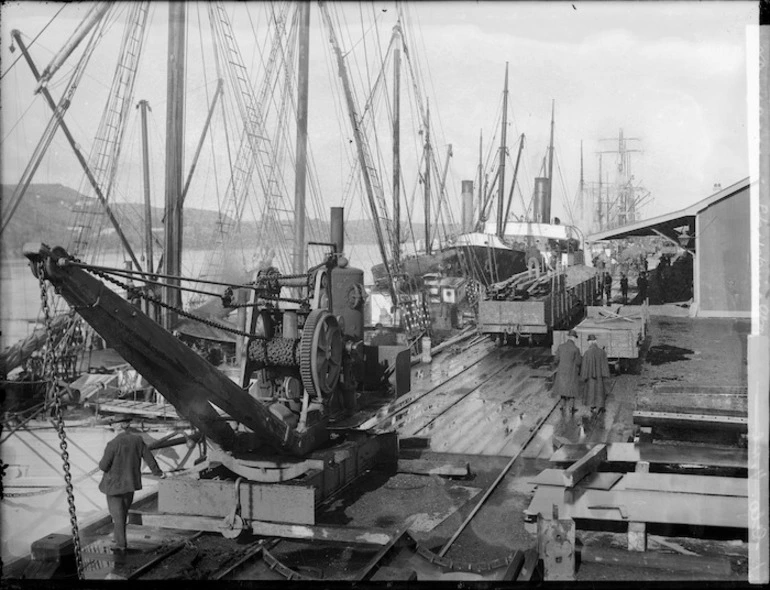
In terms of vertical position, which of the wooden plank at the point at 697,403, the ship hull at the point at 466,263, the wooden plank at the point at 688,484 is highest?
the ship hull at the point at 466,263

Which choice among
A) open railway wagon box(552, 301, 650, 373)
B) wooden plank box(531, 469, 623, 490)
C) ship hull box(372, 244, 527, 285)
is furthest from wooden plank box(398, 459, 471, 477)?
ship hull box(372, 244, 527, 285)

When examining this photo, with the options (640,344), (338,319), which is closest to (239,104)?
(640,344)

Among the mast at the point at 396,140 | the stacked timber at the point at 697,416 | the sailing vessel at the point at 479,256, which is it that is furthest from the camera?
the sailing vessel at the point at 479,256

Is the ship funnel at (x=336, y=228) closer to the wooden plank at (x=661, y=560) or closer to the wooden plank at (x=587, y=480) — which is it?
the wooden plank at (x=587, y=480)

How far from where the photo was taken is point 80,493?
37.2 feet

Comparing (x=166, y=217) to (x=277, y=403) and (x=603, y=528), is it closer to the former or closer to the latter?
(x=277, y=403)

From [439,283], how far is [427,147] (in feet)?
30.1

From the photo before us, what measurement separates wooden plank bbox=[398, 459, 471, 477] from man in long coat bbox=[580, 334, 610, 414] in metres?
3.94

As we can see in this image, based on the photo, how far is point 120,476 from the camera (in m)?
7.21

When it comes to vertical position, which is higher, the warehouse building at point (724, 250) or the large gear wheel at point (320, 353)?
the warehouse building at point (724, 250)

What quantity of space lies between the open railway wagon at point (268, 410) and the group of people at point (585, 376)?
16.9 feet

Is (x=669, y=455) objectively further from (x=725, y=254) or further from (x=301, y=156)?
(x=725, y=254)

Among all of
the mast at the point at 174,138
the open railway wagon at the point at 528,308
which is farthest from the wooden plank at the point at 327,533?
the open railway wagon at the point at 528,308

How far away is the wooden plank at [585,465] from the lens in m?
7.57
